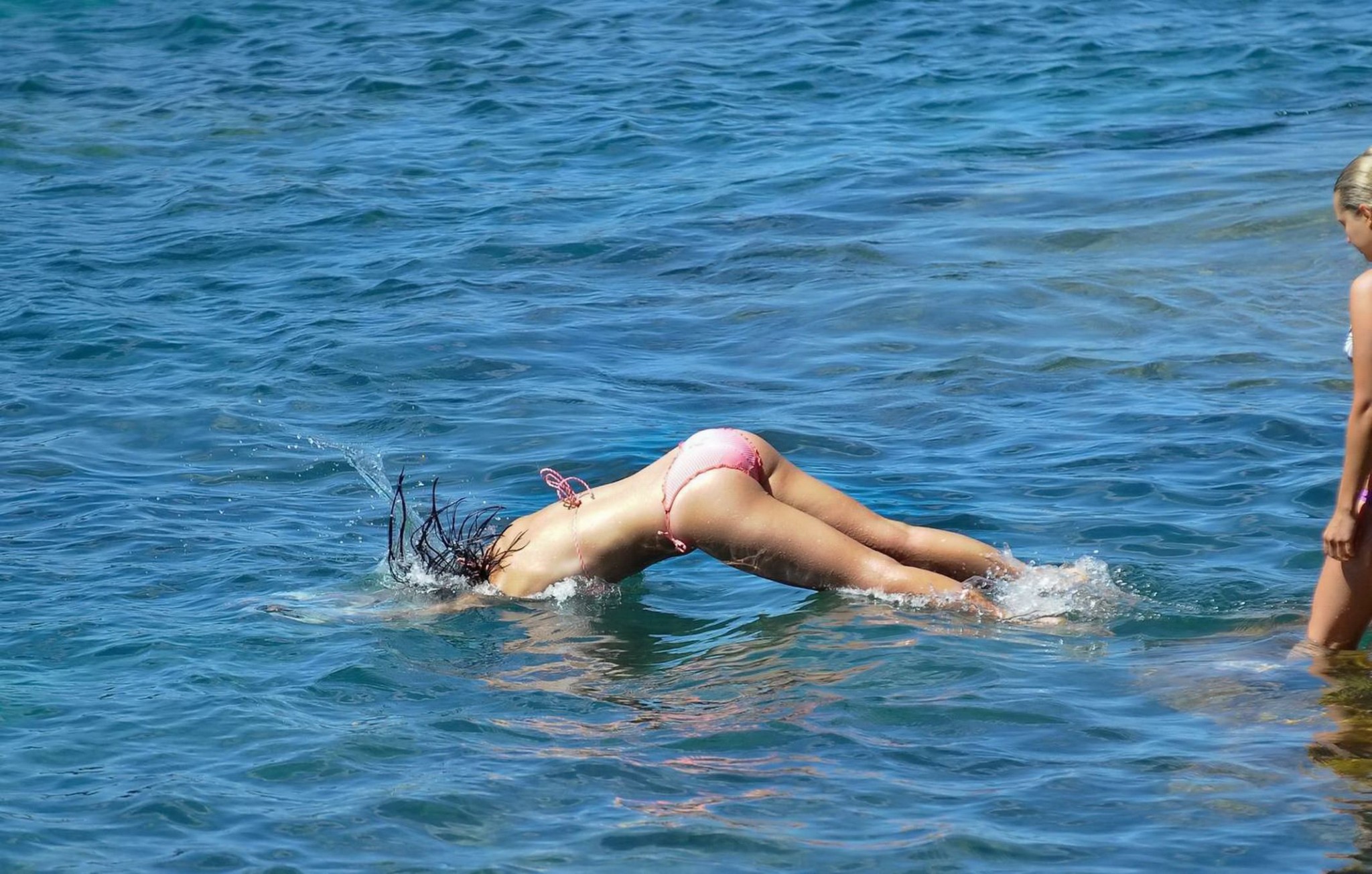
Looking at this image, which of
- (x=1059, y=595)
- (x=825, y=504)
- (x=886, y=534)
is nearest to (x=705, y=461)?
(x=825, y=504)

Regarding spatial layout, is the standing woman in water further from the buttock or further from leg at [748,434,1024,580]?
the buttock

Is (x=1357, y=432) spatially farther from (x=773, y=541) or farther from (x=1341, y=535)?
(x=773, y=541)

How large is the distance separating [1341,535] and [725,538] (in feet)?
7.28

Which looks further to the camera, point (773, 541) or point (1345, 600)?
point (773, 541)

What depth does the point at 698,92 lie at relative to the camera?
61.3 ft

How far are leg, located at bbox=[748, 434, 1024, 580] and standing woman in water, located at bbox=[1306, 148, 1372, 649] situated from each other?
1321 millimetres

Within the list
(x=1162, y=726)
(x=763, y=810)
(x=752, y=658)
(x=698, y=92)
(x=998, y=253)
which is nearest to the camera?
(x=763, y=810)

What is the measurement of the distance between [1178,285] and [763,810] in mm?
7612

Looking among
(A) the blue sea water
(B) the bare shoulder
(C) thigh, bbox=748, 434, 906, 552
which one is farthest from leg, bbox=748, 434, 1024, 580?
(B) the bare shoulder

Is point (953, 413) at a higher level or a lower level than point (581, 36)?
lower

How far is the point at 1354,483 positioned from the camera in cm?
537

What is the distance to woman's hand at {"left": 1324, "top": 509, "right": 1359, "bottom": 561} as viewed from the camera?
5438 mm

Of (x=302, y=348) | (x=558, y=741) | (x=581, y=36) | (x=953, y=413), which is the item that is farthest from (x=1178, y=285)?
(x=581, y=36)

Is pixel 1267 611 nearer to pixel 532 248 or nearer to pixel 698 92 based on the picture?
pixel 532 248
